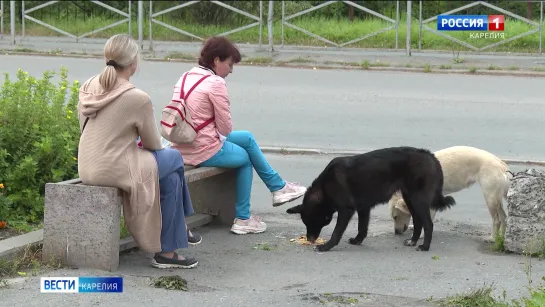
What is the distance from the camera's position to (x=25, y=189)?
722 centimetres

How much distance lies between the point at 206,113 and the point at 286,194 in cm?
96

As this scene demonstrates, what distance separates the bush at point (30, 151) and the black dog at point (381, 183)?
6.59 feet

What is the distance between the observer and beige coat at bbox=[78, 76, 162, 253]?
19.7ft

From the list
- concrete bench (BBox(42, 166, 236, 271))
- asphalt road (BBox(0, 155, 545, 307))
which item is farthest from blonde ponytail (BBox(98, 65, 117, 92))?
asphalt road (BBox(0, 155, 545, 307))

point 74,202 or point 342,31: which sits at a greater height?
point 342,31

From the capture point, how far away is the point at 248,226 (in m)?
7.51

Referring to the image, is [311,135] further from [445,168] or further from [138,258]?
[138,258]

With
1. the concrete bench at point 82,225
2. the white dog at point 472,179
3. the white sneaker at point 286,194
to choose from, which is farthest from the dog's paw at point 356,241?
the concrete bench at point 82,225

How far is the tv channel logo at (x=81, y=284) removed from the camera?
18.3 ft

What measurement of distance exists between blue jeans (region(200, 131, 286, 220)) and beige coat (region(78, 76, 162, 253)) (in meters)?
1.22

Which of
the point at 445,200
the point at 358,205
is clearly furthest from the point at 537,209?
the point at 358,205

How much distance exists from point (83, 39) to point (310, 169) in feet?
44.3

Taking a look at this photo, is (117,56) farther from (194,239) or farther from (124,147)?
(194,239)

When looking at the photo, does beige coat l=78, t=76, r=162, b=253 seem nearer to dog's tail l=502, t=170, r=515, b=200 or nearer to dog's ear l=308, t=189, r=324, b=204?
dog's ear l=308, t=189, r=324, b=204
